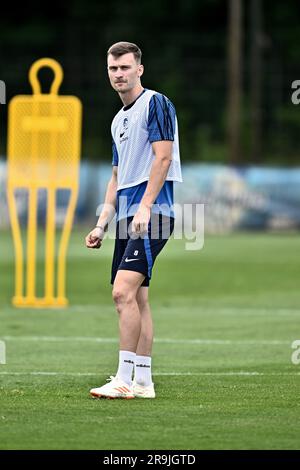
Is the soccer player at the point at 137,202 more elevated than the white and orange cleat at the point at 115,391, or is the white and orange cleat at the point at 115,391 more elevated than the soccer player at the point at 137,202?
the soccer player at the point at 137,202

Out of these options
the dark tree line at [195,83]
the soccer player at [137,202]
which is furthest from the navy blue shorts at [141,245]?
the dark tree line at [195,83]

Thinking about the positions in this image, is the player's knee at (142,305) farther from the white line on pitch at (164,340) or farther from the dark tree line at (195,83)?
the dark tree line at (195,83)

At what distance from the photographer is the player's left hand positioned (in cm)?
887

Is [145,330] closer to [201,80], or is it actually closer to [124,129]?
[124,129]

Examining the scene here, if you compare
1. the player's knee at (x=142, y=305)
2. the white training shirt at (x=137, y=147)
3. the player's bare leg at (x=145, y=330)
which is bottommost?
the player's bare leg at (x=145, y=330)

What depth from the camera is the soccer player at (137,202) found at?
898cm

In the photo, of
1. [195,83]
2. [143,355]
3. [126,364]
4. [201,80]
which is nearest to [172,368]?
[143,355]

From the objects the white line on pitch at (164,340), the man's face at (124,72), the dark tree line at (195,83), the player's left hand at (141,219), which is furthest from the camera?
the dark tree line at (195,83)

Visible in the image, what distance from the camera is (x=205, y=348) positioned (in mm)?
12484

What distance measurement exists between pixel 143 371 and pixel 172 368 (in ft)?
5.56

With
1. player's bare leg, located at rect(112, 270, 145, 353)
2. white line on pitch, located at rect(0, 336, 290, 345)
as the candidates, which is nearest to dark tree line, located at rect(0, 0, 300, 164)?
white line on pitch, located at rect(0, 336, 290, 345)

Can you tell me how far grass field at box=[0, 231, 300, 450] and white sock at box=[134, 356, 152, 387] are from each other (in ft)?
0.52

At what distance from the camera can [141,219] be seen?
349 inches
